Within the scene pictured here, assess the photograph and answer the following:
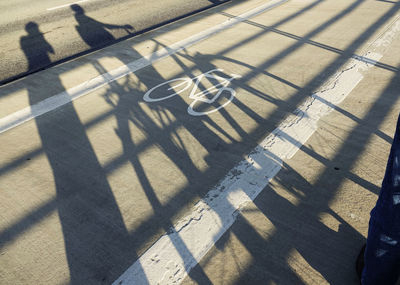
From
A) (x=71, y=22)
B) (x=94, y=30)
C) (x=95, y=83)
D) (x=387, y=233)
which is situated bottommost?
(x=95, y=83)

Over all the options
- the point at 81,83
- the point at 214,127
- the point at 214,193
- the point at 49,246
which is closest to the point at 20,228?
the point at 49,246

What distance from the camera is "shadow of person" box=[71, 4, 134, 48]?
9.81 metres

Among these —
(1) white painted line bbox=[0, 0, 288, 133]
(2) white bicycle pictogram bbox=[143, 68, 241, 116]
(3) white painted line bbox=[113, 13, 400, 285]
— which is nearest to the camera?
(3) white painted line bbox=[113, 13, 400, 285]

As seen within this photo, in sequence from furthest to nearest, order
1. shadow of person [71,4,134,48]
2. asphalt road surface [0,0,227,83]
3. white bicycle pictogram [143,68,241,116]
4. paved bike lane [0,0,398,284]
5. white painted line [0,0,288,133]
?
shadow of person [71,4,134,48], asphalt road surface [0,0,227,83], white bicycle pictogram [143,68,241,116], white painted line [0,0,288,133], paved bike lane [0,0,398,284]

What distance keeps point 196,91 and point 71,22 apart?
6027 millimetres

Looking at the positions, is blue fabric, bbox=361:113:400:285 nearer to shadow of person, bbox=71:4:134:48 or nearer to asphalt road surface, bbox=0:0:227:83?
asphalt road surface, bbox=0:0:227:83

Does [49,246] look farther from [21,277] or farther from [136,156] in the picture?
[136,156]

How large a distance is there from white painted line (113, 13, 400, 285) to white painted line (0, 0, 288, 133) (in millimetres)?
3826

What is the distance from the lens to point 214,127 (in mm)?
6023

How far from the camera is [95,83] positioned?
7.67 m

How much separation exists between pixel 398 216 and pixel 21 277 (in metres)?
3.70

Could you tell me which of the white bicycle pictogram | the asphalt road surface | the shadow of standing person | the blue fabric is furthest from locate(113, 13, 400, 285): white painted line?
the asphalt road surface

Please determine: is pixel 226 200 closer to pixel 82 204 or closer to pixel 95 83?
pixel 82 204

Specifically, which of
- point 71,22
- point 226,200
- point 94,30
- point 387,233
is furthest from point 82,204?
point 71,22
